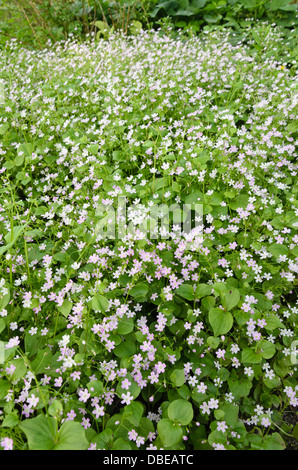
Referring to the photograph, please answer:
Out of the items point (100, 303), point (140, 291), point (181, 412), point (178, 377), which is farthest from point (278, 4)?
point (181, 412)

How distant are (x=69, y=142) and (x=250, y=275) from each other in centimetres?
203

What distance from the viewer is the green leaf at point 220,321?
1830mm

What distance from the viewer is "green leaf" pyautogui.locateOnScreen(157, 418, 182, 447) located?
1.52m

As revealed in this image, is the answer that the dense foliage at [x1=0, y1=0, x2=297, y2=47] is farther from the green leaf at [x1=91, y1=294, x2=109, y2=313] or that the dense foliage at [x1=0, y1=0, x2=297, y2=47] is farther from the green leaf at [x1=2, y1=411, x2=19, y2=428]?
the green leaf at [x1=2, y1=411, x2=19, y2=428]

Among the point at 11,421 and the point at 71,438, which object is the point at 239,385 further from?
the point at 11,421

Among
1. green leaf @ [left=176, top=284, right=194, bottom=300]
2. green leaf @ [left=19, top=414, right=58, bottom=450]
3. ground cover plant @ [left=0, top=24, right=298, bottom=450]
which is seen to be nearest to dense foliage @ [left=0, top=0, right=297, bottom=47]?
ground cover plant @ [left=0, top=24, right=298, bottom=450]

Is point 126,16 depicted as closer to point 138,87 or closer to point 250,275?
point 138,87

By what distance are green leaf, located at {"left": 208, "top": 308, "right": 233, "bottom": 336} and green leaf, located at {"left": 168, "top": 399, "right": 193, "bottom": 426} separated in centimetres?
40

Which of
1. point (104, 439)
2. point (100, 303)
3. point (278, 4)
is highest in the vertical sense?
point (278, 4)

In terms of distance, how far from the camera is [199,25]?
7004mm

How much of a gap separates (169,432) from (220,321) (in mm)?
606

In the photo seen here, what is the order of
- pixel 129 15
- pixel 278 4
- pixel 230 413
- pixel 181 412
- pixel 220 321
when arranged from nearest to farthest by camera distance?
pixel 181 412 → pixel 230 413 → pixel 220 321 → pixel 278 4 → pixel 129 15

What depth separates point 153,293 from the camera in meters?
2.16

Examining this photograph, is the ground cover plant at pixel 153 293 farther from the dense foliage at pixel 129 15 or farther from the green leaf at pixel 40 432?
the dense foliage at pixel 129 15
